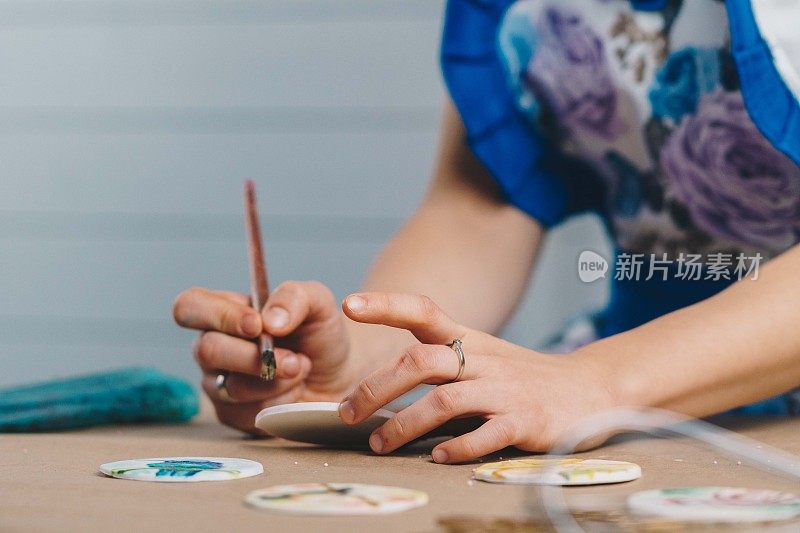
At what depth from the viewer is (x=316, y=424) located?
57 centimetres

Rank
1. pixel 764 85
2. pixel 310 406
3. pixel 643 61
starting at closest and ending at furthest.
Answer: pixel 310 406, pixel 764 85, pixel 643 61

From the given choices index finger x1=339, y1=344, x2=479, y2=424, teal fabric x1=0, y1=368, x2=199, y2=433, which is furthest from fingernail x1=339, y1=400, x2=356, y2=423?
teal fabric x1=0, y1=368, x2=199, y2=433

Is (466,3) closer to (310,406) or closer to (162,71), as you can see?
(310,406)

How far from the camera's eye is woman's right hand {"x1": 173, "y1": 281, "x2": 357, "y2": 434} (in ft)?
2.17

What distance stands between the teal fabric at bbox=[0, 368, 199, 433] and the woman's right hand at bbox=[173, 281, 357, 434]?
2.4 inches

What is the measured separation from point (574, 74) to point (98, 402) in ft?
1.58

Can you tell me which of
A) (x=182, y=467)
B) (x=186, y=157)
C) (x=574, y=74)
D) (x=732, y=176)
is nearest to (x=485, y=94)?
(x=574, y=74)

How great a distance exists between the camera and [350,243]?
6.70 ft

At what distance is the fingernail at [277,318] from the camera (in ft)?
2.13

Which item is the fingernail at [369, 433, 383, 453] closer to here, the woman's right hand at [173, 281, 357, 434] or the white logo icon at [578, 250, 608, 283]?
the woman's right hand at [173, 281, 357, 434]

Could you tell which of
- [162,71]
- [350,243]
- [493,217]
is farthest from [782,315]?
[162,71]

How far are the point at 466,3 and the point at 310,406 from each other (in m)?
0.53

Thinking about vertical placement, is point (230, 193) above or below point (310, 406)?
above

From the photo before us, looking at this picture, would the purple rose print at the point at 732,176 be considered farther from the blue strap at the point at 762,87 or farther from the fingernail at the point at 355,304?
the fingernail at the point at 355,304
